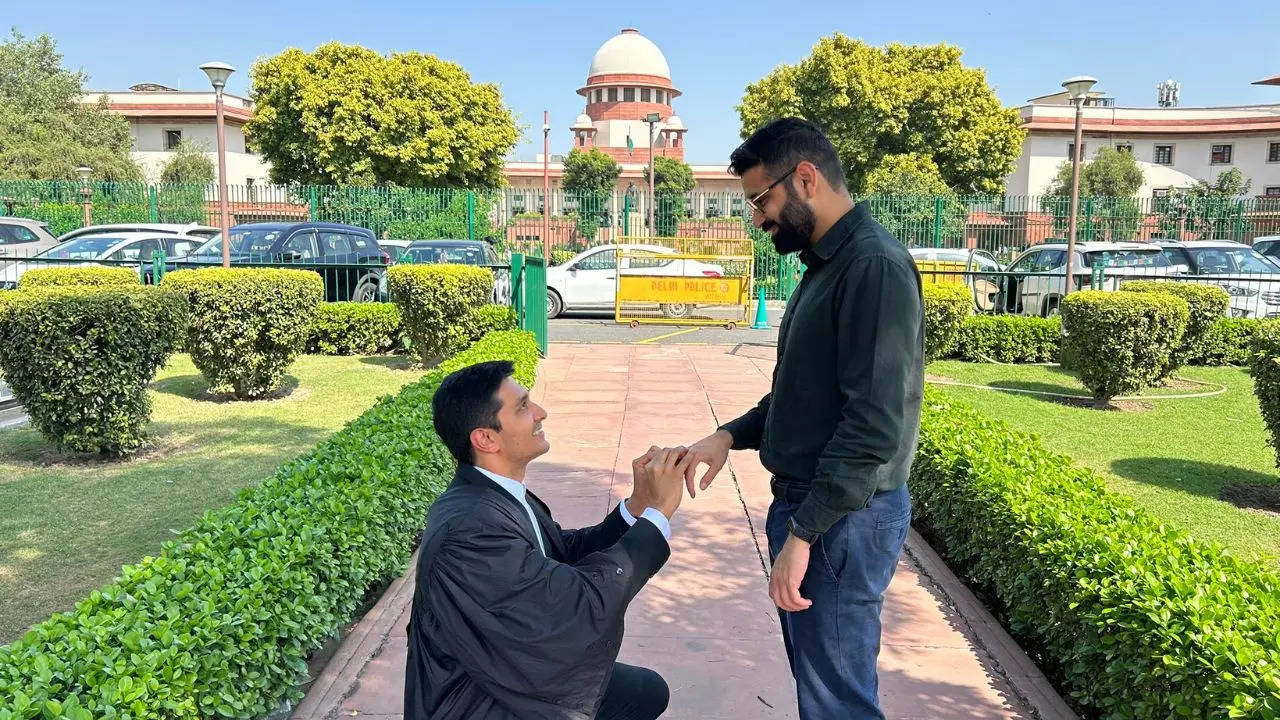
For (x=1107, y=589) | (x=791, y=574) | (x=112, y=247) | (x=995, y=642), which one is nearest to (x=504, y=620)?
(x=791, y=574)

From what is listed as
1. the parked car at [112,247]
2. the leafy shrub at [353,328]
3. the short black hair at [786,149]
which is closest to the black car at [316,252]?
the leafy shrub at [353,328]

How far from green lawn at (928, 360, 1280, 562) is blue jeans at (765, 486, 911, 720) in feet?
9.86

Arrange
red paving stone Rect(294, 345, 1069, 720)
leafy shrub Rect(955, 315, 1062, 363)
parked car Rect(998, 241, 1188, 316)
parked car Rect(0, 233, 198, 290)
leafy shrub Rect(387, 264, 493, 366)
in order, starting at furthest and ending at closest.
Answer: parked car Rect(0, 233, 198, 290)
parked car Rect(998, 241, 1188, 316)
leafy shrub Rect(955, 315, 1062, 363)
leafy shrub Rect(387, 264, 493, 366)
red paving stone Rect(294, 345, 1069, 720)

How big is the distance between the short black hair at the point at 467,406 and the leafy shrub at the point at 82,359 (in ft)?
17.1

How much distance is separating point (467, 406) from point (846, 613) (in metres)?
1.01

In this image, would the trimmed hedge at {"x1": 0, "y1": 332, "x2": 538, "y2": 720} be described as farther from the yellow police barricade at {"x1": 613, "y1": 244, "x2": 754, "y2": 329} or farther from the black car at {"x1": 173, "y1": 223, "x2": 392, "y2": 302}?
the yellow police barricade at {"x1": 613, "y1": 244, "x2": 754, "y2": 329}

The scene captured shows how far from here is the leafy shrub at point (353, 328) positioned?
12070mm

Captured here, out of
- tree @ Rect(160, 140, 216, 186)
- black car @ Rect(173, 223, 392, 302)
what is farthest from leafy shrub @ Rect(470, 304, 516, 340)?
tree @ Rect(160, 140, 216, 186)

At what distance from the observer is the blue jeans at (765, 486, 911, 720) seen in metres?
2.19

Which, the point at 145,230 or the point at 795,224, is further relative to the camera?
the point at 145,230

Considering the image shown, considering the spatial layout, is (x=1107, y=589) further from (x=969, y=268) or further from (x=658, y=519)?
(x=969, y=268)

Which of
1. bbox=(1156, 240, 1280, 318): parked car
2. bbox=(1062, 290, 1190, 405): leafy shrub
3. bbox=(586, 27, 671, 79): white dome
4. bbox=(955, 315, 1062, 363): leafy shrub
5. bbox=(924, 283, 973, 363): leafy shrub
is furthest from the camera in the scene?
bbox=(586, 27, 671, 79): white dome

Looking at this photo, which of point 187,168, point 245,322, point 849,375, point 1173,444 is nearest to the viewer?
point 849,375

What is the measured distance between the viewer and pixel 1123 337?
29.2 feet
